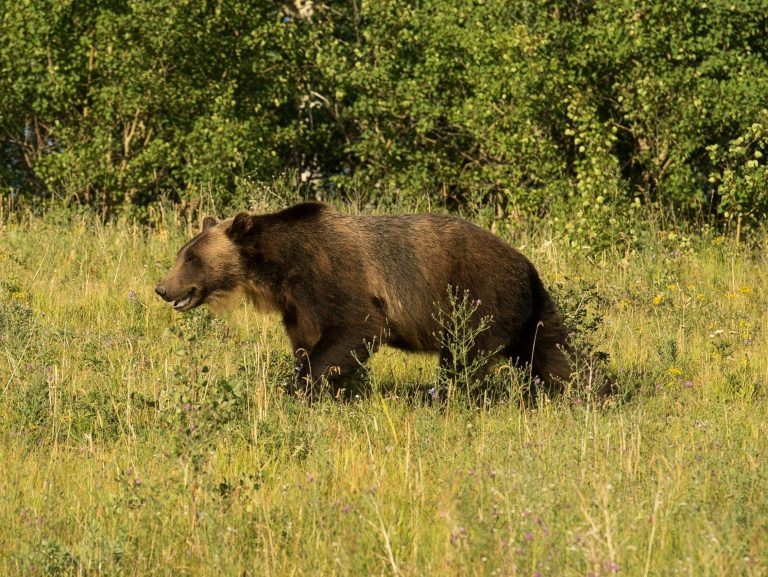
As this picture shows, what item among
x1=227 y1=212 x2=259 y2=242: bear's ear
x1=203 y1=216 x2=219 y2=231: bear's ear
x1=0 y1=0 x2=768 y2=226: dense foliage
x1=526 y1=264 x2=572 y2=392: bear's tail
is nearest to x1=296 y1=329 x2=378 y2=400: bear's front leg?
x1=227 y1=212 x2=259 y2=242: bear's ear

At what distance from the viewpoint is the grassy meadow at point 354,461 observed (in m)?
4.57

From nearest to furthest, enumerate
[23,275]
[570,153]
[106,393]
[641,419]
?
[641,419] → [106,393] → [23,275] → [570,153]

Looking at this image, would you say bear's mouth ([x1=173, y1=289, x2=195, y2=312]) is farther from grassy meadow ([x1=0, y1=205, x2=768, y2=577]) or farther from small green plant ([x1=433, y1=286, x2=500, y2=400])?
small green plant ([x1=433, y1=286, x2=500, y2=400])

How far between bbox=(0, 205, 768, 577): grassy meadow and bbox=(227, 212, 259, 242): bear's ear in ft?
2.23

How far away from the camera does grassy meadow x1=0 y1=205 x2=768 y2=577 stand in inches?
180

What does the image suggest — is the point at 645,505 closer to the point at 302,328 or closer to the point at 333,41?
the point at 302,328

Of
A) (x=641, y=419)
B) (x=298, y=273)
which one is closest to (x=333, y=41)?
(x=298, y=273)

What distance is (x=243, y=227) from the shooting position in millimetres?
8391

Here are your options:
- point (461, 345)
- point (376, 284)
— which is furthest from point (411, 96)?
point (461, 345)

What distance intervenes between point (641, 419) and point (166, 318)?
4581 mm

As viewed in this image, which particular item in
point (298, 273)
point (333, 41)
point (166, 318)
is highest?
point (333, 41)

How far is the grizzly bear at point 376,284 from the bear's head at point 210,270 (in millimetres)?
11

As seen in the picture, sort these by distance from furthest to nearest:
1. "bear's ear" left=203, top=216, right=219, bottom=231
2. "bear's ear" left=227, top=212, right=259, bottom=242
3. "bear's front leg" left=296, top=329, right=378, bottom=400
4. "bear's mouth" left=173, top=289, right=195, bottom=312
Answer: "bear's ear" left=203, top=216, right=219, bottom=231
"bear's mouth" left=173, top=289, right=195, bottom=312
"bear's ear" left=227, top=212, right=259, bottom=242
"bear's front leg" left=296, top=329, right=378, bottom=400

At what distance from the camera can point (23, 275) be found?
10.9 metres
